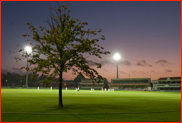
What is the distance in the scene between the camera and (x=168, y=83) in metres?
128

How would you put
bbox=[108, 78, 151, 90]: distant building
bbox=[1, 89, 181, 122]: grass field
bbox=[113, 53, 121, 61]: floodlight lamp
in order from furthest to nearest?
bbox=[108, 78, 151, 90]: distant building
bbox=[113, 53, 121, 61]: floodlight lamp
bbox=[1, 89, 181, 122]: grass field

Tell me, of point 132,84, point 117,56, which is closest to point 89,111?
point 117,56

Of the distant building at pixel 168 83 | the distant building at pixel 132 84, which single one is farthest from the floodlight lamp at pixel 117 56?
the distant building at pixel 132 84

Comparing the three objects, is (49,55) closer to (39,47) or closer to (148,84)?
(39,47)

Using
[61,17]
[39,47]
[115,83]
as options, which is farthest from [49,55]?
[115,83]

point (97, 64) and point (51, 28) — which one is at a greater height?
point (51, 28)

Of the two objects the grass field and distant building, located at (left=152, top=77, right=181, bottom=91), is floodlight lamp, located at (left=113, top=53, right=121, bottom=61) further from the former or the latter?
the grass field

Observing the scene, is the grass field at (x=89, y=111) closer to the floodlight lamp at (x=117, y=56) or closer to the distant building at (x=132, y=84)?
the floodlight lamp at (x=117, y=56)

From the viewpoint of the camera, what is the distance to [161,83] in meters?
131

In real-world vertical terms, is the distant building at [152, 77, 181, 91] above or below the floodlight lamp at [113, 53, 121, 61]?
below

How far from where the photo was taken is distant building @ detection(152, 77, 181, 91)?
122000mm

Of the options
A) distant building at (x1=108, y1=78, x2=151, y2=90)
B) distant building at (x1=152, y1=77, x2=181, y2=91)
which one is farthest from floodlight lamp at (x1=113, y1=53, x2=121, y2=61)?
distant building at (x1=108, y1=78, x2=151, y2=90)

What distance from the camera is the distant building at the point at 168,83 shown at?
400 feet

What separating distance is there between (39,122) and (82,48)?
7.95m
